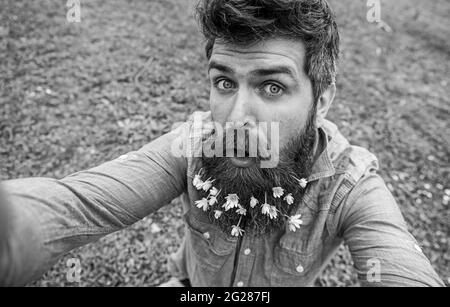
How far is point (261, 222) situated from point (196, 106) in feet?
10.4

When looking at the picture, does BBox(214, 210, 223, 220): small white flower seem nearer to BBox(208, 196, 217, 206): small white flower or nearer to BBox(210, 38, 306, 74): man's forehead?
BBox(208, 196, 217, 206): small white flower

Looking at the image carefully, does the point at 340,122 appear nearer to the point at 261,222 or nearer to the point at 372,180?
the point at 372,180

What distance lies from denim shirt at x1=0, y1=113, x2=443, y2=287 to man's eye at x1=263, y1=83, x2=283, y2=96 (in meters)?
0.50

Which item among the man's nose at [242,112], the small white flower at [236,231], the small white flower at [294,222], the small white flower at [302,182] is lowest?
the small white flower at [236,231]

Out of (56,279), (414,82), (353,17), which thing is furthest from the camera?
(353,17)

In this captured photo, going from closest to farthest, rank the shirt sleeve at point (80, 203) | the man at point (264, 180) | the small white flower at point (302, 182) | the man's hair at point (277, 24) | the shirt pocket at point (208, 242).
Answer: the shirt sleeve at point (80, 203) < the man at point (264, 180) < the man's hair at point (277, 24) < the small white flower at point (302, 182) < the shirt pocket at point (208, 242)

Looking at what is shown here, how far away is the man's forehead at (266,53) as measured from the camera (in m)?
1.84

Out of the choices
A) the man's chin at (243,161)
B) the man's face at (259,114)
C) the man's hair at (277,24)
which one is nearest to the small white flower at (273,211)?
the man's face at (259,114)

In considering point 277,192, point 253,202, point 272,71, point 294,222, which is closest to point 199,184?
point 253,202

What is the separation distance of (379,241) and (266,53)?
113 centimetres

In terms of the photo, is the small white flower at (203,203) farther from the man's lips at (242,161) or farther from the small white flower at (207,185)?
the man's lips at (242,161)

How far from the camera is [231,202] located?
6.29 feet
